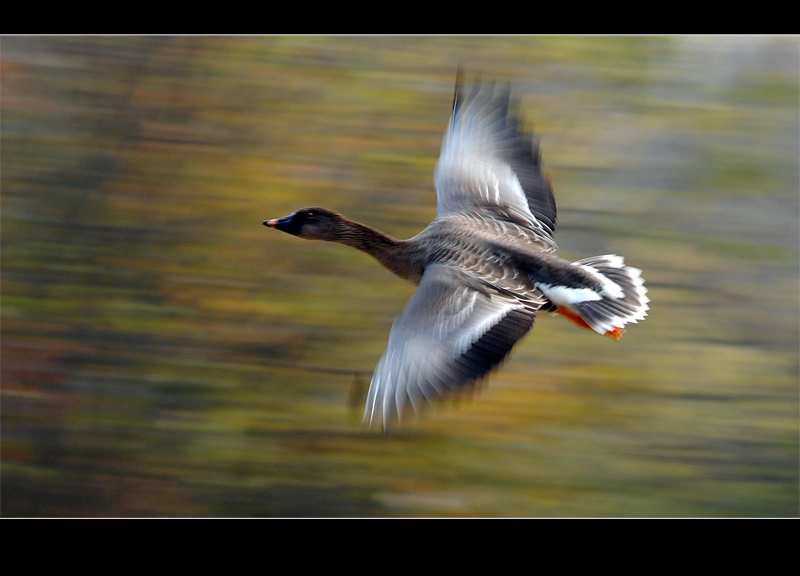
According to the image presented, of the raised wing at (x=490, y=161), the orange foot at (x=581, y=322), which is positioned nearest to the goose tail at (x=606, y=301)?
the orange foot at (x=581, y=322)

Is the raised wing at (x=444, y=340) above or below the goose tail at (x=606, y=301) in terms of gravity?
below

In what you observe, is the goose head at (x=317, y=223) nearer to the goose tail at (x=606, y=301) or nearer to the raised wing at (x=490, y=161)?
the raised wing at (x=490, y=161)

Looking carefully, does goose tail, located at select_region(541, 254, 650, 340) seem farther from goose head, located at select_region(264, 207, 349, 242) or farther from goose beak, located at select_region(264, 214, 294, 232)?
goose beak, located at select_region(264, 214, 294, 232)

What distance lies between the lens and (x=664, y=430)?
4398mm

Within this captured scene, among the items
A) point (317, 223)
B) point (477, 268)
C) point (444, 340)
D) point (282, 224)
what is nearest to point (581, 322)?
point (477, 268)

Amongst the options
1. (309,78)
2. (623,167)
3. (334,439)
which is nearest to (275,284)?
(334,439)

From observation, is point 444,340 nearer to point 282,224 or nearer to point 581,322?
point 581,322

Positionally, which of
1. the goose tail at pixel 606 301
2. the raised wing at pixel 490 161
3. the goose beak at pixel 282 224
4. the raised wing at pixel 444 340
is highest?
the raised wing at pixel 490 161

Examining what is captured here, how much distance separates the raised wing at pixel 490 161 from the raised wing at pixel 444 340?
0.71 metres

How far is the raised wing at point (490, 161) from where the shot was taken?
3.74 metres

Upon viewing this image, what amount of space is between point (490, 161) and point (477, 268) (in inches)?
31.6

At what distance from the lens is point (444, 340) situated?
2.89 m

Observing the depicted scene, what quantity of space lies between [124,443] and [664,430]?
9.62 feet

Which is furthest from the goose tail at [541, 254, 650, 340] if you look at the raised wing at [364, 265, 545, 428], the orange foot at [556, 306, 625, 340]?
the raised wing at [364, 265, 545, 428]
